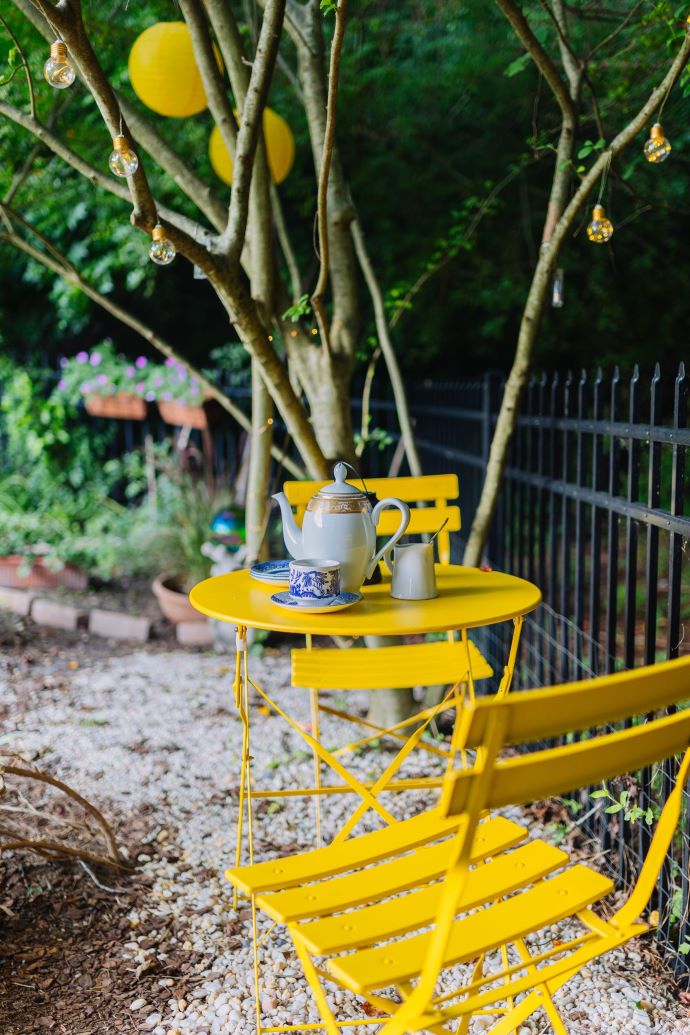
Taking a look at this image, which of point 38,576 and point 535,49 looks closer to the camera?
point 535,49

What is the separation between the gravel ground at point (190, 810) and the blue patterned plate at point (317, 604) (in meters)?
0.98

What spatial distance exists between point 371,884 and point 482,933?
26 centimetres

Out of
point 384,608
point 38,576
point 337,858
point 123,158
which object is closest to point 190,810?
point 384,608

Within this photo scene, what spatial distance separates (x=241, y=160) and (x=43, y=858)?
2281 mm

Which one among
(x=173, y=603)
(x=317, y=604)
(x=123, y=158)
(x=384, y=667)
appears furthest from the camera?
(x=173, y=603)

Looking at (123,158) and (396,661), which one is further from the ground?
(123,158)

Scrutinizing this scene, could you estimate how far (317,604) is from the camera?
2.28 metres

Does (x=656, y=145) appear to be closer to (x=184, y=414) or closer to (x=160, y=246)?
(x=160, y=246)

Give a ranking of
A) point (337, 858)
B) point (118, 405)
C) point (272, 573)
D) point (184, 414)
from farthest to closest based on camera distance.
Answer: point (118, 405), point (184, 414), point (272, 573), point (337, 858)

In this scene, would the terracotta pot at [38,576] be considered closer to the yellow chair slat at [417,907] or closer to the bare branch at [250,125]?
the bare branch at [250,125]

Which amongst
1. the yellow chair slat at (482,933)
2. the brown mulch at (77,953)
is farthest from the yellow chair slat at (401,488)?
the yellow chair slat at (482,933)

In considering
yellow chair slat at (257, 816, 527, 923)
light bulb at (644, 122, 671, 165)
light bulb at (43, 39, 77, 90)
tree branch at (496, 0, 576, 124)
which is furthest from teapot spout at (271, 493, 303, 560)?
tree branch at (496, 0, 576, 124)

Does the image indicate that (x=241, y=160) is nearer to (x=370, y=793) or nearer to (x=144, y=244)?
(x=370, y=793)

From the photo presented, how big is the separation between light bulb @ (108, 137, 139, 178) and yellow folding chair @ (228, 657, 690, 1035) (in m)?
1.83
